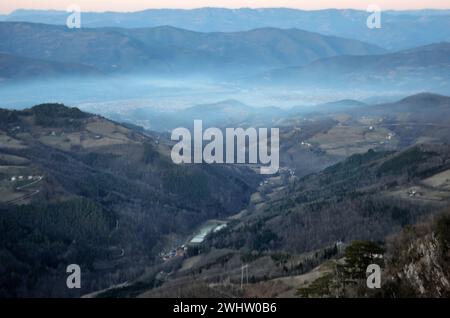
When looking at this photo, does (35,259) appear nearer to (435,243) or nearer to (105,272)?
(105,272)

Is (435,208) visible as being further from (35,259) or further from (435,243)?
(35,259)

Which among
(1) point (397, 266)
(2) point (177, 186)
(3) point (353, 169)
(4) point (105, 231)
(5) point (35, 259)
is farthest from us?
(3) point (353, 169)

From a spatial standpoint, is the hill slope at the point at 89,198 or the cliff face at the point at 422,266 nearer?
the cliff face at the point at 422,266

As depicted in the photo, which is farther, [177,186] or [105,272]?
[177,186]

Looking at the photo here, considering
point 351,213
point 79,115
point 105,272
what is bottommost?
point 105,272

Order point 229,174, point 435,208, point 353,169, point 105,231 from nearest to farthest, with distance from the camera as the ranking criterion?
1. point 435,208
2. point 105,231
3. point 353,169
4. point 229,174

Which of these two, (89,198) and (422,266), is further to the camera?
(89,198)

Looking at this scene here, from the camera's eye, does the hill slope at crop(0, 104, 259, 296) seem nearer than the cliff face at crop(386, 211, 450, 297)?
No

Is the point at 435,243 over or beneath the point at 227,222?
over

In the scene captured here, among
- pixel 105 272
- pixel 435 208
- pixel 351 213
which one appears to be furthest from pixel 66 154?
pixel 435 208

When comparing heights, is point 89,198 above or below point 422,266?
below
